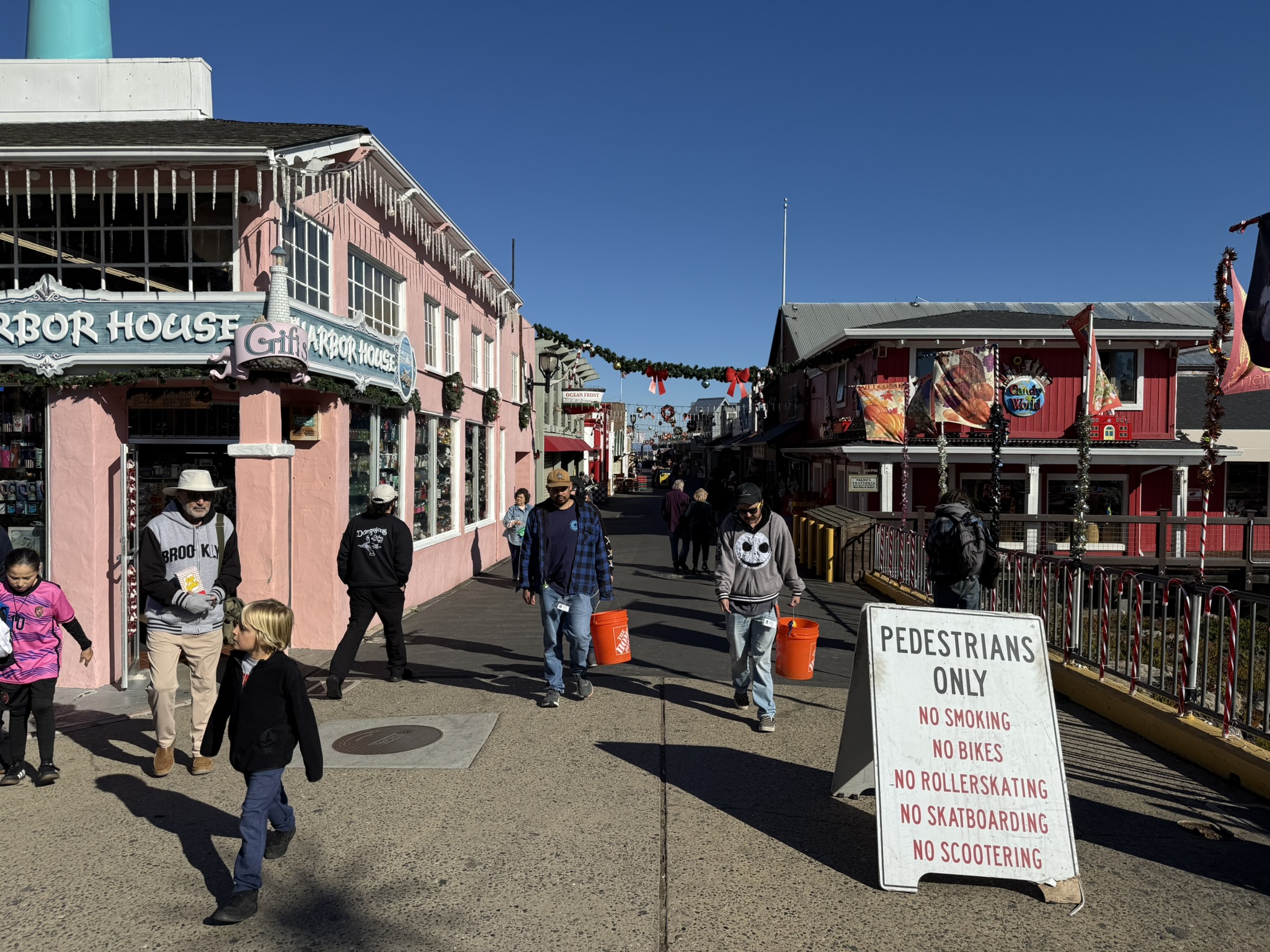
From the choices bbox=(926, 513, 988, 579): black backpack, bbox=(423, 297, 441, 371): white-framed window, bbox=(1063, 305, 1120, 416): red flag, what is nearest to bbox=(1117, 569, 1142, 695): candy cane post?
bbox=(926, 513, 988, 579): black backpack

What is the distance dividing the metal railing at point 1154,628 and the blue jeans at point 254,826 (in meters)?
3.61

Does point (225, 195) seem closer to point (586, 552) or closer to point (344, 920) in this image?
point (586, 552)

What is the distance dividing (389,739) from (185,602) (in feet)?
5.24

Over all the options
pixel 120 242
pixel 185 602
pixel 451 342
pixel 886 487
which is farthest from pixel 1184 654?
pixel 886 487

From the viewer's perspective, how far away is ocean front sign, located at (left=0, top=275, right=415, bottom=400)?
7.31 m

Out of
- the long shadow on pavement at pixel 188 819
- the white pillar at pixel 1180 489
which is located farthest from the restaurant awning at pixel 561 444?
the long shadow on pavement at pixel 188 819

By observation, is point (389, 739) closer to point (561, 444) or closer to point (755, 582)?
point (755, 582)

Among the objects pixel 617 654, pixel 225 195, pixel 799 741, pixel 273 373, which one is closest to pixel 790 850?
pixel 799 741

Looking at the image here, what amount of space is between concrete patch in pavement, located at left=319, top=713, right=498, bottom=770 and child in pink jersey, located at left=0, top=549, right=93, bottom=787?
1.55m

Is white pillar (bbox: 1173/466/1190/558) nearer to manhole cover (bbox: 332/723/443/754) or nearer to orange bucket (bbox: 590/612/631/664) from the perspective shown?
orange bucket (bbox: 590/612/631/664)

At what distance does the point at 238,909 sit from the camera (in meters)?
3.61

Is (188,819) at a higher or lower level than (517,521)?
lower

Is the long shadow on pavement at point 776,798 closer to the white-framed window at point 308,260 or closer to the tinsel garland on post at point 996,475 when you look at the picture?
the tinsel garland on post at point 996,475

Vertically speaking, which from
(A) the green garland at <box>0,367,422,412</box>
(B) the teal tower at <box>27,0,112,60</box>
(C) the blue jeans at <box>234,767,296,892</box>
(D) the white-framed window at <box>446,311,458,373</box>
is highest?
(B) the teal tower at <box>27,0,112,60</box>
